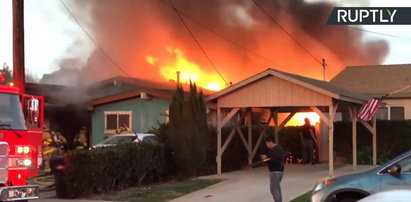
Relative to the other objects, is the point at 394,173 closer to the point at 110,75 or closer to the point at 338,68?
the point at 110,75

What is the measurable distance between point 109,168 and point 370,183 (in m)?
6.55

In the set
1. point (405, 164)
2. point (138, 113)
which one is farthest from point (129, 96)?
point (405, 164)

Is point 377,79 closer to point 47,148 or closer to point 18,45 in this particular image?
point 47,148

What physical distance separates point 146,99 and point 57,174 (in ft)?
30.3

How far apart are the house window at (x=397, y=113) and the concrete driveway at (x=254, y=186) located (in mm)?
5043

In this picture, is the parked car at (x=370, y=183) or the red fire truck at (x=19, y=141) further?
the red fire truck at (x=19, y=141)

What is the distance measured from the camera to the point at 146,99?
69.3 ft

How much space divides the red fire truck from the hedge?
9.41 feet

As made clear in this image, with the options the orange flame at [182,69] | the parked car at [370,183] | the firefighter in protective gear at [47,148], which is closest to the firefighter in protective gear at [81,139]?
the firefighter in protective gear at [47,148]

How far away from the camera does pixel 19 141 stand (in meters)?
8.57

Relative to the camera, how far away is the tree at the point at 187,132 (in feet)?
47.1

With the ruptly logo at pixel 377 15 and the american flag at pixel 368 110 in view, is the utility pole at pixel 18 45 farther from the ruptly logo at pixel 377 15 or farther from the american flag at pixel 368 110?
the american flag at pixel 368 110

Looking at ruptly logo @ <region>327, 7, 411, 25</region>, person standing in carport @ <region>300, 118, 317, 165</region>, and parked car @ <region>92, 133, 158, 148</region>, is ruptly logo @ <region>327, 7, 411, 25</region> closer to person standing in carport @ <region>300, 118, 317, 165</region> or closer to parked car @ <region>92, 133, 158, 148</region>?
person standing in carport @ <region>300, 118, 317, 165</region>

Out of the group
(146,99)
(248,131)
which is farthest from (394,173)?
(146,99)
